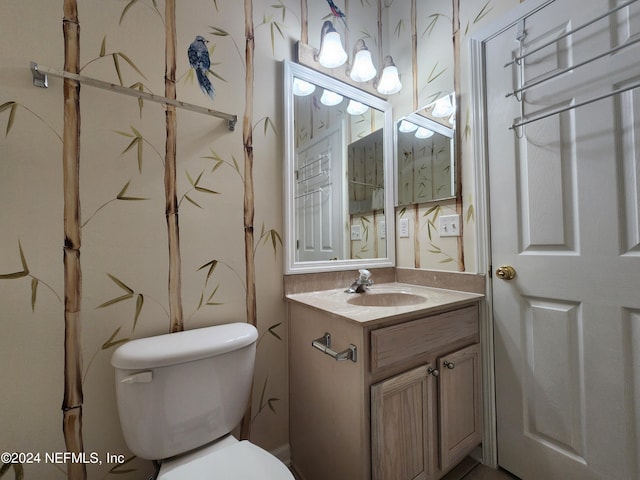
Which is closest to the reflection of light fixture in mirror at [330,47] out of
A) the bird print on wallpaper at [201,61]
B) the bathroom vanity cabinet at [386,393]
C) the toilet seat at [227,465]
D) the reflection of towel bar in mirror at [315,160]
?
the reflection of towel bar in mirror at [315,160]

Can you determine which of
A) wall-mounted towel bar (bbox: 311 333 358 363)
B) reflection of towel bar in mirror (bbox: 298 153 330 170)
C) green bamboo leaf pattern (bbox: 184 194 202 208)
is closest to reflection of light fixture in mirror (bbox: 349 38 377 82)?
reflection of towel bar in mirror (bbox: 298 153 330 170)

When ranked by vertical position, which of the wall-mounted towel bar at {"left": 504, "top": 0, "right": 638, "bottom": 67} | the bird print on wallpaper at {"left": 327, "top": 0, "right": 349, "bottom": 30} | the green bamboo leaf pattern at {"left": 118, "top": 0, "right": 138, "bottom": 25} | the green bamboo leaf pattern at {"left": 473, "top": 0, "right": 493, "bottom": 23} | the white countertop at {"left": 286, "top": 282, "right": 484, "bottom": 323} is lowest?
the white countertop at {"left": 286, "top": 282, "right": 484, "bottom": 323}

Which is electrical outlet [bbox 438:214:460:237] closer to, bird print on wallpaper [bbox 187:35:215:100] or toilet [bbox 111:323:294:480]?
toilet [bbox 111:323:294:480]

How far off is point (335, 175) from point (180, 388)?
46.6 inches

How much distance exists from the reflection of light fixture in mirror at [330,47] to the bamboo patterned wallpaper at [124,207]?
159mm

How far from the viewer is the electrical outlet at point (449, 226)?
1348 mm

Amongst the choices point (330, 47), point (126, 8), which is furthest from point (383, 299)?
point (126, 8)

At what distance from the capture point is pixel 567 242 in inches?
39.8

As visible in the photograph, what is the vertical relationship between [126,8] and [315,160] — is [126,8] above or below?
above

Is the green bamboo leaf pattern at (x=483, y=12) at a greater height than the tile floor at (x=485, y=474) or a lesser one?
greater

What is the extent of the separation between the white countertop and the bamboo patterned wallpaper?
0.22m

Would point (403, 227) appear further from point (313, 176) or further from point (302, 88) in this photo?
point (302, 88)

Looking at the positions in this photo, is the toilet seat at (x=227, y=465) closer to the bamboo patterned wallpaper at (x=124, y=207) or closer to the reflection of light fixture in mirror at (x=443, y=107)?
the bamboo patterned wallpaper at (x=124, y=207)

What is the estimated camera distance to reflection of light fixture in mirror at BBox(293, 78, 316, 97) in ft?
4.40
